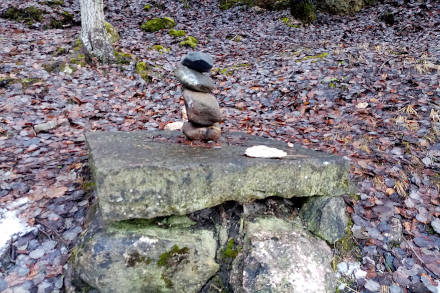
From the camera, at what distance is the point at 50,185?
294cm

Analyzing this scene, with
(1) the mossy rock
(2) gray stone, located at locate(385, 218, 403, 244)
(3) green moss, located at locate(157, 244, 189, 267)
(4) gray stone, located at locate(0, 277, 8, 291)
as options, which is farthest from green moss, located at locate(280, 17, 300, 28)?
(4) gray stone, located at locate(0, 277, 8, 291)

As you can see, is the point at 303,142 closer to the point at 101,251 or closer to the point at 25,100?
the point at 101,251

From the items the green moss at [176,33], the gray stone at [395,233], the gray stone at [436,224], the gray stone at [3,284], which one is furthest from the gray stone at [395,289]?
the green moss at [176,33]

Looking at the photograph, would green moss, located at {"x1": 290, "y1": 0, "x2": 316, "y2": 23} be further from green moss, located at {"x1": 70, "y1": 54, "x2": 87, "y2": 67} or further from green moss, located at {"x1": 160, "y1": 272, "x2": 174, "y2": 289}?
green moss, located at {"x1": 160, "y1": 272, "x2": 174, "y2": 289}

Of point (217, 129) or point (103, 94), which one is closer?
point (217, 129)

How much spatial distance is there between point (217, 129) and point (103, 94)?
3.45 m

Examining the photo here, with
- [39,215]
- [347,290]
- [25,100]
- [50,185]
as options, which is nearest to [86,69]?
[25,100]

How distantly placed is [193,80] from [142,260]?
1.60 meters

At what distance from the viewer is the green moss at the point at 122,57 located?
6.56 m

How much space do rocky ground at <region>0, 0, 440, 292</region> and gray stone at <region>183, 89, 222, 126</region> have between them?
4.25 feet

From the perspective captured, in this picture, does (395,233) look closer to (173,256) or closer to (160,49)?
(173,256)

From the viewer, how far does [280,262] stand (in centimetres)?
224

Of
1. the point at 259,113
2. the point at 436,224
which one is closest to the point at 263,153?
the point at 436,224

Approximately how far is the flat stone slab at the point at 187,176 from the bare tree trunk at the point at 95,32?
14.3ft
